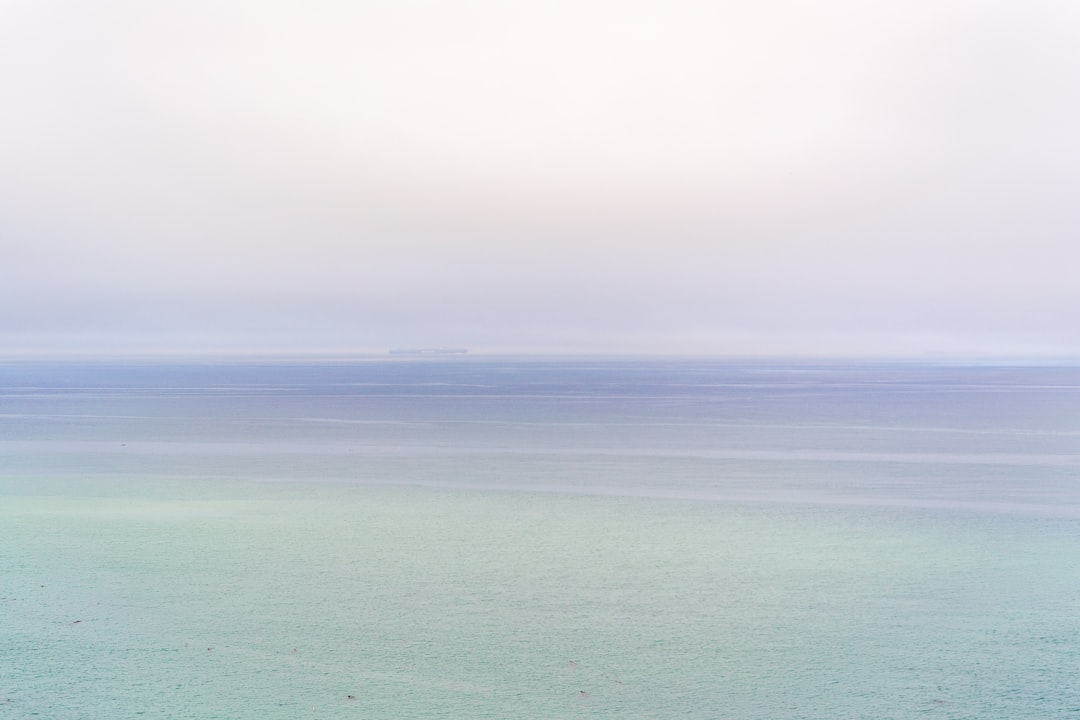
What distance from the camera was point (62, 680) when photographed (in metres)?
7.80

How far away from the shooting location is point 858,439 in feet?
90.9

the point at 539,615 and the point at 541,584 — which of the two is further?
the point at 541,584

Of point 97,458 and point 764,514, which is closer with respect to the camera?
point 764,514

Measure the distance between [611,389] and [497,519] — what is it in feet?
158

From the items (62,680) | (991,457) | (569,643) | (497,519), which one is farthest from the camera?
(991,457)

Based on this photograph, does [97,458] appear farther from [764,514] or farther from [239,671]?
[239,671]

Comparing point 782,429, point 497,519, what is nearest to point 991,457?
point 782,429

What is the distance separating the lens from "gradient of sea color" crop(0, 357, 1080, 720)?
24.9ft

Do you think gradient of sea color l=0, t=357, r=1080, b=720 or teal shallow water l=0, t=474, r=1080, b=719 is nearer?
teal shallow water l=0, t=474, r=1080, b=719

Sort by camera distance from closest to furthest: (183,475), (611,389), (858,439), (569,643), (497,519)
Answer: (569,643)
(497,519)
(183,475)
(858,439)
(611,389)

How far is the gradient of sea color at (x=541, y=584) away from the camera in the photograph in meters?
7.58

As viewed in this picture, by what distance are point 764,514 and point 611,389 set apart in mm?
47590

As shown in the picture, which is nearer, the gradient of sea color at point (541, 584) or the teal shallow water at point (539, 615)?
the teal shallow water at point (539, 615)

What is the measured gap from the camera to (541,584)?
10.6 metres
